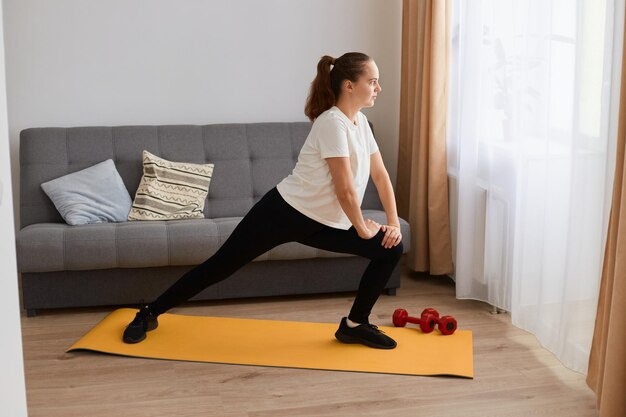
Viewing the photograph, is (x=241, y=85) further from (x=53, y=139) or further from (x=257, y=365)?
(x=257, y=365)

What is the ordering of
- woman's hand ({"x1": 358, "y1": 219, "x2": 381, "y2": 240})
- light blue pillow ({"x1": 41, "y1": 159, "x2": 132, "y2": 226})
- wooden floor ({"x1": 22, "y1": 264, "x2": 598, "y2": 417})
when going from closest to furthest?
1. wooden floor ({"x1": 22, "y1": 264, "x2": 598, "y2": 417})
2. woman's hand ({"x1": 358, "y1": 219, "x2": 381, "y2": 240})
3. light blue pillow ({"x1": 41, "y1": 159, "x2": 132, "y2": 226})

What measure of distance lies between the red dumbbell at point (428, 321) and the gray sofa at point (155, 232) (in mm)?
530

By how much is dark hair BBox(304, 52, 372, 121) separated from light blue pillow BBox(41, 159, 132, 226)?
1.42m

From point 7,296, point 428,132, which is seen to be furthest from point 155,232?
point 7,296

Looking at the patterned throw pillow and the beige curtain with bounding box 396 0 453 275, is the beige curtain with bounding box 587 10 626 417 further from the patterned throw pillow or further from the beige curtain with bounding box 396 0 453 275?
the patterned throw pillow

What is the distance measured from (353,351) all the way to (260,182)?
143cm

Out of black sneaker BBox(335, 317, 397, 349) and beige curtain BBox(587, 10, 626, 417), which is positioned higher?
beige curtain BBox(587, 10, 626, 417)

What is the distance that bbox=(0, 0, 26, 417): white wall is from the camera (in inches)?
56.7

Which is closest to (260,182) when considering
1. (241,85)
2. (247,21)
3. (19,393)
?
(241,85)

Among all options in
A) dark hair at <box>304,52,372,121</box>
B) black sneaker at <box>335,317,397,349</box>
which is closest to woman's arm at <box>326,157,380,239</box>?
dark hair at <box>304,52,372,121</box>

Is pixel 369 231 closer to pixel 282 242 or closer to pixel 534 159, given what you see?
pixel 282 242

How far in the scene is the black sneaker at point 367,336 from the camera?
3564 mm

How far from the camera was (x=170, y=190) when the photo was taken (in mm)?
4469

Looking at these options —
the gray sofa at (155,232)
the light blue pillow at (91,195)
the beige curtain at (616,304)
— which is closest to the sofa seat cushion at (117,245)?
the gray sofa at (155,232)
